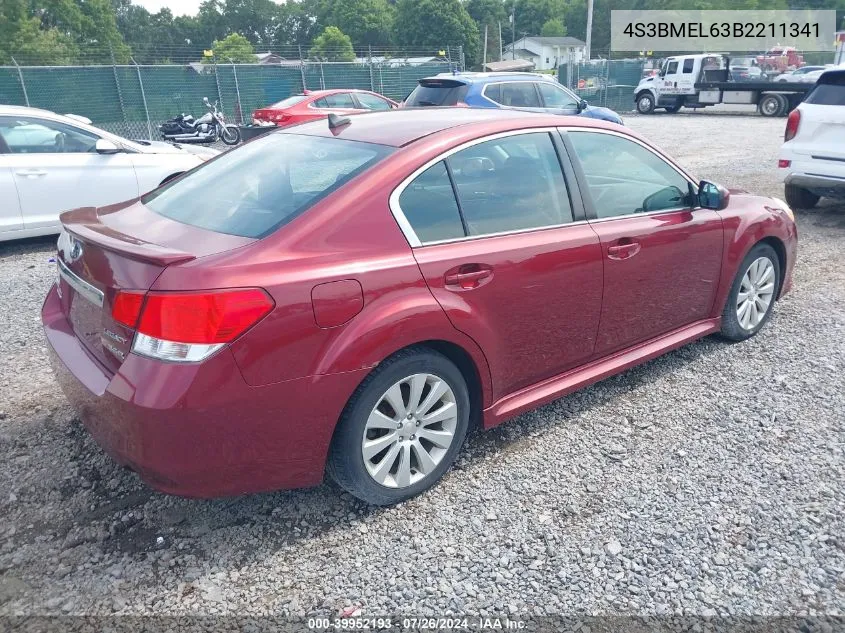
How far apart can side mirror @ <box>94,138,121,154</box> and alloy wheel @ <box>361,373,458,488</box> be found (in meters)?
5.72

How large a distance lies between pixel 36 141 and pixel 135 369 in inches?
230

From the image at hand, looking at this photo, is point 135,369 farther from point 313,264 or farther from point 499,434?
Answer: point 499,434

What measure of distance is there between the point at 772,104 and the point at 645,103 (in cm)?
527

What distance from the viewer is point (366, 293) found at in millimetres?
2555

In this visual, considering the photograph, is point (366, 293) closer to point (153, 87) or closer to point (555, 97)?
point (555, 97)

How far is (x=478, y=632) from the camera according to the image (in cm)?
230

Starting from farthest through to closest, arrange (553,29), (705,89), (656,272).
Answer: (553,29)
(705,89)
(656,272)

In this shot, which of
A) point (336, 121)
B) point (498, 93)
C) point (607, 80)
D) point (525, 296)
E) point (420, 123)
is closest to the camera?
point (525, 296)

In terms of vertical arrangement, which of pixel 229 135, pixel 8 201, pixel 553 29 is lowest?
pixel 229 135

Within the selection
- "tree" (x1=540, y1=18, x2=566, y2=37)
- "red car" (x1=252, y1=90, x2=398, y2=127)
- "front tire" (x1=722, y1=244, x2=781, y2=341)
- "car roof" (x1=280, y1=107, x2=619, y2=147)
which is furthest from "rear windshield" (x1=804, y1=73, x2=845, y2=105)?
"tree" (x1=540, y1=18, x2=566, y2=37)

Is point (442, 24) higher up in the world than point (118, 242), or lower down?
higher up

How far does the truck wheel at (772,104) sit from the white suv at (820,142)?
65.6 feet

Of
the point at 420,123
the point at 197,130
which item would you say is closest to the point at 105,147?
the point at 420,123

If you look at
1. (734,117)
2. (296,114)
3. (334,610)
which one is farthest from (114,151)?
(734,117)
